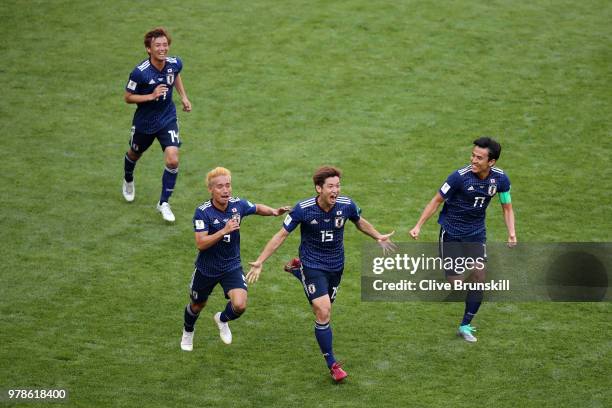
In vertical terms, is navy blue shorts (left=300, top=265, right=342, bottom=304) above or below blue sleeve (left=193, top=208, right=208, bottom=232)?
below

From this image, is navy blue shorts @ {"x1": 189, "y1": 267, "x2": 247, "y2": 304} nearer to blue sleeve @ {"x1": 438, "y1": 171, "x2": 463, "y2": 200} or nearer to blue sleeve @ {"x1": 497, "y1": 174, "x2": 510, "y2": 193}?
blue sleeve @ {"x1": 438, "y1": 171, "x2": 463, "y2": 200}

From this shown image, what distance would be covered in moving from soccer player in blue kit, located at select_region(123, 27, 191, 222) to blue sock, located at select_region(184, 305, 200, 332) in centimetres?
361

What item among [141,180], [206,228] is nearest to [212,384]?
[206,228]

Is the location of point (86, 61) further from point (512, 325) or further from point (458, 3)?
point (512, 325)

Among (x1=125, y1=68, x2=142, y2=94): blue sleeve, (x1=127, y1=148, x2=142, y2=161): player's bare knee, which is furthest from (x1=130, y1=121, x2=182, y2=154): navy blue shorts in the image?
(x1=125, y1=68, x2=142, y2=94): blue sleeve

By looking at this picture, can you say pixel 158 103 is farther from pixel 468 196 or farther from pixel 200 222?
pixel 468 196

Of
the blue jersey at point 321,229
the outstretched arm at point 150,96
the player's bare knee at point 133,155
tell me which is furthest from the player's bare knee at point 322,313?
the player's bare knee at point 133,155

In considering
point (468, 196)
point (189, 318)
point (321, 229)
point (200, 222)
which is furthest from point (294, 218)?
point (468, 196)

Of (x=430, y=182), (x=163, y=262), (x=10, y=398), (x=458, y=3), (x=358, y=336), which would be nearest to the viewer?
(x=10, y=398)

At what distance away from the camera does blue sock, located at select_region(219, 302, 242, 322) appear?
35.0 feet

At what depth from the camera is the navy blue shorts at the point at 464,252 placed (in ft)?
36.7

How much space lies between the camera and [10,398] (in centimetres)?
966

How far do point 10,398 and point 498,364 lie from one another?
5374 millimetres

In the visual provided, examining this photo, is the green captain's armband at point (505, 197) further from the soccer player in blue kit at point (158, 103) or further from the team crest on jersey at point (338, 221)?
the soccer player in blue kit at point (158, 103)
